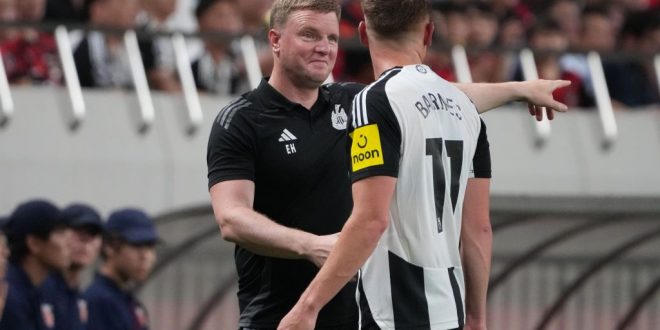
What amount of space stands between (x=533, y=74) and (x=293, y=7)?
8394 mm

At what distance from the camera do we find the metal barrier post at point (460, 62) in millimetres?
14719

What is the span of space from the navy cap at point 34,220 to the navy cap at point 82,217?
236 mm

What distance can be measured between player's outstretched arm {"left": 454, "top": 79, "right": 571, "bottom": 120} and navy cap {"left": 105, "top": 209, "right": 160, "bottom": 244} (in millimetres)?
4673

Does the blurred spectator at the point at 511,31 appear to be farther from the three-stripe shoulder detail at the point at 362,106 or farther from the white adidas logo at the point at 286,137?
the three-stripe shoulder detail at the point at 362,106

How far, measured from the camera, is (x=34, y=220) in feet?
32.9

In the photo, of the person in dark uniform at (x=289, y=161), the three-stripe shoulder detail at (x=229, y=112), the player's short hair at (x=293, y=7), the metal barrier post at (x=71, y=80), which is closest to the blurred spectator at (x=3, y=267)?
the person in dark uniform at (x=289, y=161)

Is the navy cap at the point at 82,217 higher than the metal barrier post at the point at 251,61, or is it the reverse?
the metal barrier post at the point at 251,61

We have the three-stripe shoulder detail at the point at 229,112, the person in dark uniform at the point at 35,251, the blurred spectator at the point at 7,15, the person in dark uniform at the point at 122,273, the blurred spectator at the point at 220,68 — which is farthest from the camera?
the blurred spectator at the point at 220,68

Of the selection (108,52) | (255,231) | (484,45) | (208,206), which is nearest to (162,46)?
(108,52)

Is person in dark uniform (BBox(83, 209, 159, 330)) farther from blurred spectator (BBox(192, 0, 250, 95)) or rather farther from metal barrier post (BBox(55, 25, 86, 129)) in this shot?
blurred spectator (BBox(192, 0, 250, 95))

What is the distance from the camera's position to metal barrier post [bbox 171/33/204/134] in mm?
13383

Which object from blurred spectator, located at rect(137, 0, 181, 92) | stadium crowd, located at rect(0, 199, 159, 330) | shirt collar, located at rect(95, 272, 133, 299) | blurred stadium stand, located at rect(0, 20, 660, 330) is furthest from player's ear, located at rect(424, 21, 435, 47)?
blurred spectator, located at rect(137, 0, 181, 92)

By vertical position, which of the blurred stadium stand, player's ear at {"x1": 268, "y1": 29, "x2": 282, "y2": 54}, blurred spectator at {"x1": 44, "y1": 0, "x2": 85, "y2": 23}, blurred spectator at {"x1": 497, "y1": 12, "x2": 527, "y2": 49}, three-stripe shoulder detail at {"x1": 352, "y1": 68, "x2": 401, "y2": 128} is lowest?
the blurred stadium stand

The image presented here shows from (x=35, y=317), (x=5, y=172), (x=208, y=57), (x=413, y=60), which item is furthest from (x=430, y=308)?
(x=208, y=57)
